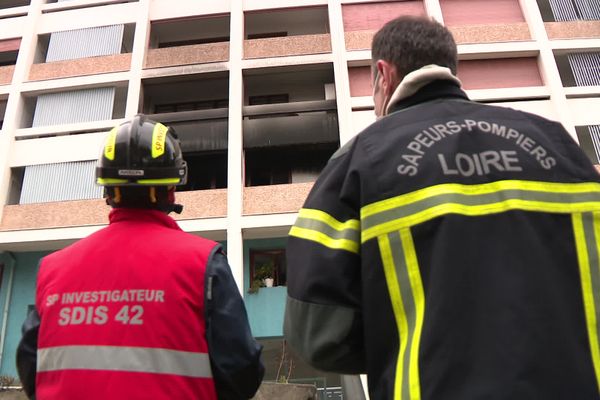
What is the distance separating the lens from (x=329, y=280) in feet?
3.72

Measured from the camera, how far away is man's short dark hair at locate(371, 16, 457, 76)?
1.46 m

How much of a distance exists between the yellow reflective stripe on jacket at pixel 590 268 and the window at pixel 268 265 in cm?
1251

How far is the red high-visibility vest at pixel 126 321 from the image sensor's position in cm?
151

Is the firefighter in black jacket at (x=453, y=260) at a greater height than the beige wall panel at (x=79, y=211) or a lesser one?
lesser

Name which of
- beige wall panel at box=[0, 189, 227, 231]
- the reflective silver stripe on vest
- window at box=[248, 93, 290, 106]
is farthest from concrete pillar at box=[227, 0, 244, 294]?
the reflective silver stripe on vest

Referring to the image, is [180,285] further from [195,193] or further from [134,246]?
[195,193]

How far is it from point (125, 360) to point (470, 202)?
4.14ft

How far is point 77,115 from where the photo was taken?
15.4m

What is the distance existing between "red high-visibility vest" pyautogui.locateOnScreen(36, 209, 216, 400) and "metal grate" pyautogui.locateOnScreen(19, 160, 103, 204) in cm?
1343

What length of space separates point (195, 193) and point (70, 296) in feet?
40.0

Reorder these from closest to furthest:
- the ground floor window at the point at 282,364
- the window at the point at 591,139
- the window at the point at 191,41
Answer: the ground floor window at the point at 282,364 → the window at the point at 591,139 → the window at the point at 191,41

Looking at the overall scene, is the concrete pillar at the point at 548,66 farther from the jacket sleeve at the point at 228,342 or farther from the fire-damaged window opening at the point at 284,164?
the jacket sleeve at the point at 228,342

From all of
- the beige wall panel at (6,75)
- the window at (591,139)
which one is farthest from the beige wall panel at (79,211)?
the window at (591,139)

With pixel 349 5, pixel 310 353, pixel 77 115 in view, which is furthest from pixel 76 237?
pixel 310 353
